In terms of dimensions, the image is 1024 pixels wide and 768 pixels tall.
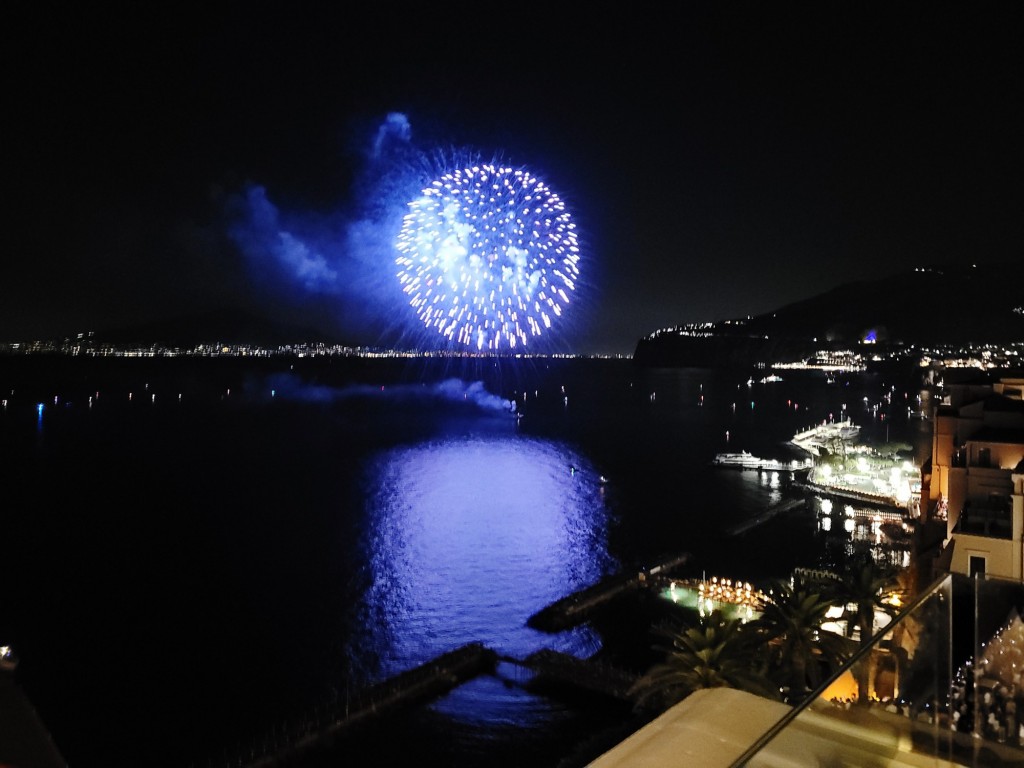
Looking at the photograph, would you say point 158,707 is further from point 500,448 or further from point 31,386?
point 31,386

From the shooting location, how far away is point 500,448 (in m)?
78.7

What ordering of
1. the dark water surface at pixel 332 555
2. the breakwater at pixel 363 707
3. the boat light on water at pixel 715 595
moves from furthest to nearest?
the boat light on water at pixel 715 595 → the dark water surface at pixel 332 555 → the breakwater at pixel 363 707

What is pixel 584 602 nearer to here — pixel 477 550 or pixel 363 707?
pixel 363 707

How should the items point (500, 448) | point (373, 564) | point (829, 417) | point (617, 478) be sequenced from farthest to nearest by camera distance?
point (829, 417)
point (500, 448)
point (617, 478)
point (373, 564)

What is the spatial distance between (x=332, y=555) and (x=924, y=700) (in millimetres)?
37074

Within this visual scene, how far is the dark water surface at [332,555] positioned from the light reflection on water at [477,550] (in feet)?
0.58

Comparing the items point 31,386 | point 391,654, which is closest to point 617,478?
point 391,654

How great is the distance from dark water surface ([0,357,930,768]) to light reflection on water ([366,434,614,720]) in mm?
178

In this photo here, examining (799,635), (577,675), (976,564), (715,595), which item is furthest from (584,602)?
(799,635)

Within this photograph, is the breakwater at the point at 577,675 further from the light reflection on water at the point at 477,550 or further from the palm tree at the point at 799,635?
the palm tree at the point at 799,635

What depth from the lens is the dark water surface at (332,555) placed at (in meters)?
20.4

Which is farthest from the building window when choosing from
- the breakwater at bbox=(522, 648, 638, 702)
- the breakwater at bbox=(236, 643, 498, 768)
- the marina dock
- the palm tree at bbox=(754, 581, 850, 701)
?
the marina dock

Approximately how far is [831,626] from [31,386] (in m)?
156

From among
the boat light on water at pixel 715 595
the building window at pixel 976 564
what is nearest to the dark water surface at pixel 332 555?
the boat light on water at pixel 715 595
